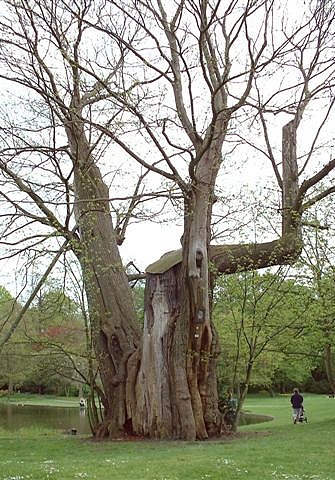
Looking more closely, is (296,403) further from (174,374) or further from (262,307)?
(174,374)

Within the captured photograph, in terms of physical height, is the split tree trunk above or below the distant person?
above

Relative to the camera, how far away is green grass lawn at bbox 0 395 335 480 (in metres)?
7.43

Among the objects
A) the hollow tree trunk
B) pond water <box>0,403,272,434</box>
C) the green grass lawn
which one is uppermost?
the hollow tree trunk

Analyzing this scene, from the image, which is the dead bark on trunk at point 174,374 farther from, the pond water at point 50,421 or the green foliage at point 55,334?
the pond water at point 50,421

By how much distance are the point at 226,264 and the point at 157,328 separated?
7.82 feet

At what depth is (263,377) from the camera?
35438mm

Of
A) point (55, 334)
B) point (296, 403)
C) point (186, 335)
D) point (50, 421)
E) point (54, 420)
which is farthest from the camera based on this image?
point (54, 420)

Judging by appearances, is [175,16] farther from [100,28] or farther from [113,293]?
[113,293]

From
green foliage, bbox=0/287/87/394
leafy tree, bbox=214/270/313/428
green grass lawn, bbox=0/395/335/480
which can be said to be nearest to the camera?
green grass lawn, bbox=0/395/335/480

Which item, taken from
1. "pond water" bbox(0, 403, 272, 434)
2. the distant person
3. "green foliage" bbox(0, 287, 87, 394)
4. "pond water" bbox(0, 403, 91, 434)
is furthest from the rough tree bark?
"pond water" bbox(0, 403, 272, 434)

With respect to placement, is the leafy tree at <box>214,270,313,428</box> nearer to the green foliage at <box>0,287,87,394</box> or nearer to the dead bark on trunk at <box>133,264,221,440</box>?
the dead bark on trunk at <box>133,264,221,440</box>

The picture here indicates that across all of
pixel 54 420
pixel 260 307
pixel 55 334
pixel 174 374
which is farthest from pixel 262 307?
pixel 54 420

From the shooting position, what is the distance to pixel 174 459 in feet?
29.7

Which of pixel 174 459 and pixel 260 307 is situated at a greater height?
pixel 260 307
